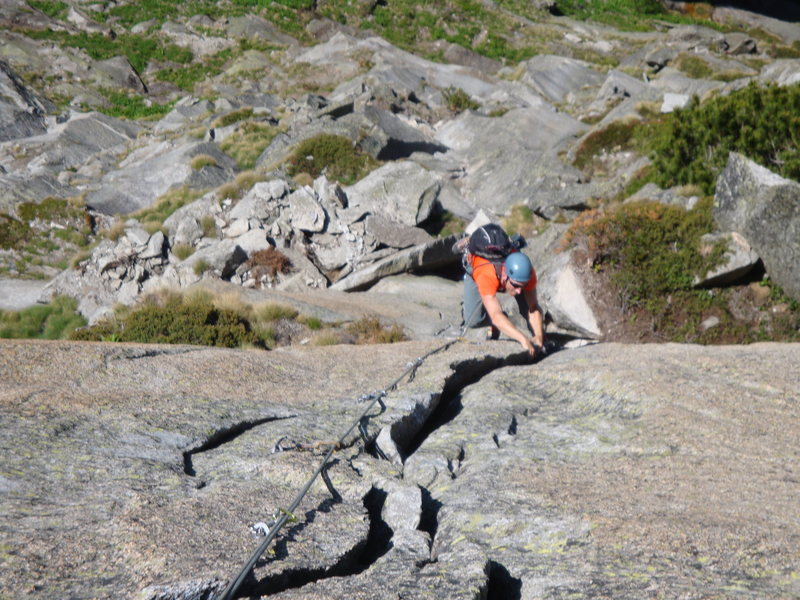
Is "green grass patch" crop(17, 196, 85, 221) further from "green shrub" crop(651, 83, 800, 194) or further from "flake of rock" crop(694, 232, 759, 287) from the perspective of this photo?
"flake of rock" crop(694, 232, 759, 287)

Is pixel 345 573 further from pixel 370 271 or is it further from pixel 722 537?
pixel 370 271

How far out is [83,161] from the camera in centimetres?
3042

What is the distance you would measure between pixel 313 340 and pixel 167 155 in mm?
19617

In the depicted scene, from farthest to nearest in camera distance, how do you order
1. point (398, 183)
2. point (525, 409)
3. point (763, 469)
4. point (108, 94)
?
point (108, 94), point (398, 183), point (525, 409), point (763, 469)

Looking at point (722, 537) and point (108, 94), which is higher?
point (722, 537)

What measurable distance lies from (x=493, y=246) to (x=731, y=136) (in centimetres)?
1079

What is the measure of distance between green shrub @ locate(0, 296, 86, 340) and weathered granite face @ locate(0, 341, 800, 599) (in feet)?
36.5

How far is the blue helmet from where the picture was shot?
844 cm

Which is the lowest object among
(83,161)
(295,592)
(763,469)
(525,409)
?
(83,161)

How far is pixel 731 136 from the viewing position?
15773mm

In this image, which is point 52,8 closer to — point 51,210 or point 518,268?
point 51,210

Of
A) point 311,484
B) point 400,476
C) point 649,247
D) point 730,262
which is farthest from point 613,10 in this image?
point 311,484

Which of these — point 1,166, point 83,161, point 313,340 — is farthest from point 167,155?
point 313,340

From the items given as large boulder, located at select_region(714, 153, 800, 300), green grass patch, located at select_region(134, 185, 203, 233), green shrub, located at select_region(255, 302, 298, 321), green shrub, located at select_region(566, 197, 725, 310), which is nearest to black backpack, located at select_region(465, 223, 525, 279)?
green shrub, located at select_region(255, 302, 298, 321)
